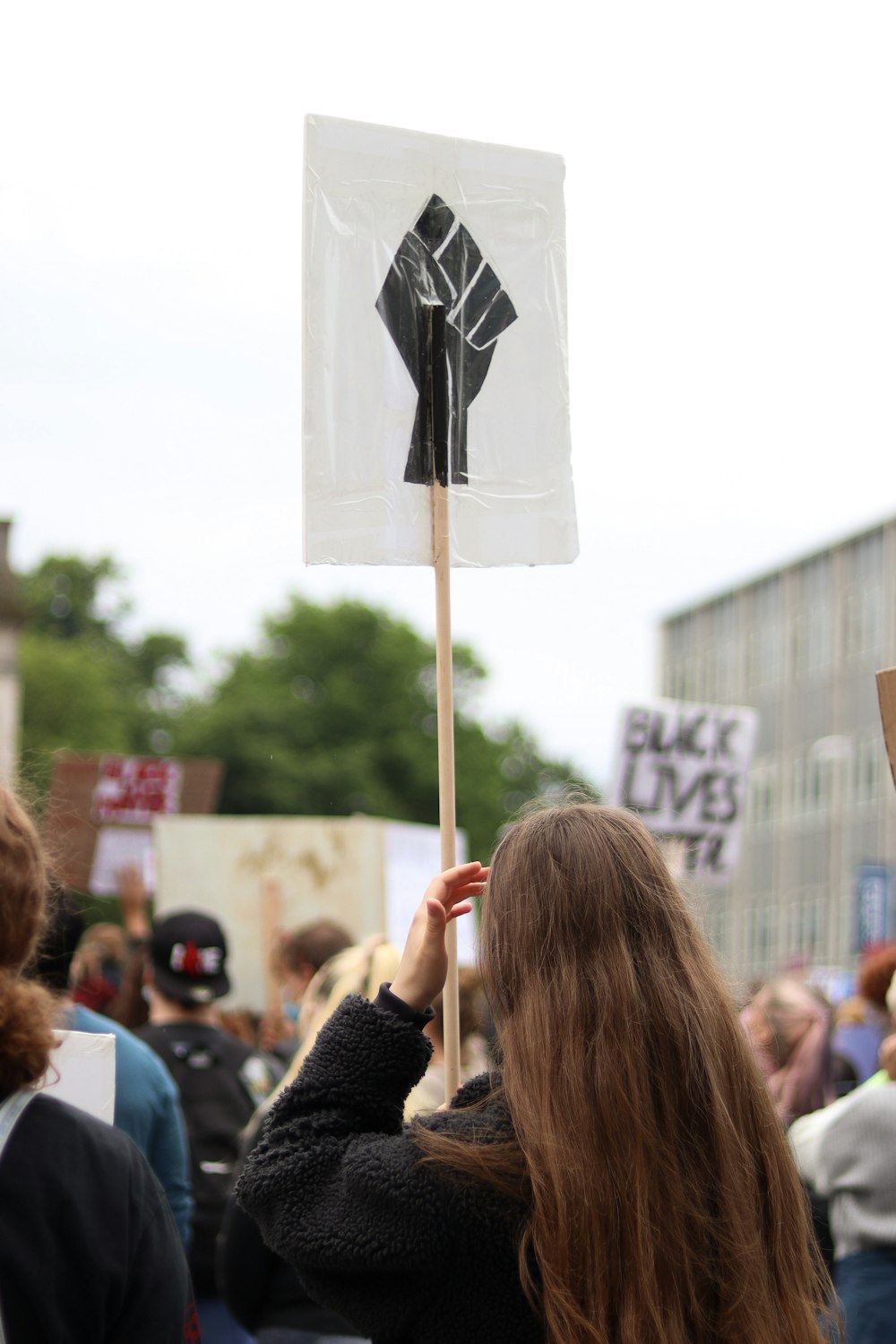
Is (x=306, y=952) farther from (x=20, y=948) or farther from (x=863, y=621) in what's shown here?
(x=863, y=621)

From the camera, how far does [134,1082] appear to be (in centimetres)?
438

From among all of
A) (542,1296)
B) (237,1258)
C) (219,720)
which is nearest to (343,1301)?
(542,1296)

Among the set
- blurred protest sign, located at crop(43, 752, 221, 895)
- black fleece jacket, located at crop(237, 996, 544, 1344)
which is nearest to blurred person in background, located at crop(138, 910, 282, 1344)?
black fleece jacket, located at crop(237, 996, 544, 1344)

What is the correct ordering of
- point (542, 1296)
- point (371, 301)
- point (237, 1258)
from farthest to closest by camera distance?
→ point (237, 1258), point (371, 301), point (542, 1296)

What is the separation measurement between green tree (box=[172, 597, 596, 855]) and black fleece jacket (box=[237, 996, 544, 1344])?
45729 millimetres

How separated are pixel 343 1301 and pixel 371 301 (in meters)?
1.65

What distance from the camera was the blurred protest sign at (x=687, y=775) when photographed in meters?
9.05

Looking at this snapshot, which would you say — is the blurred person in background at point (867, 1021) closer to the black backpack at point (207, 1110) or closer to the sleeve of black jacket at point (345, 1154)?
the black backpack at point (207, 1110)

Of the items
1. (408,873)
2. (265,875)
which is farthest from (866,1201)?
(265,875)

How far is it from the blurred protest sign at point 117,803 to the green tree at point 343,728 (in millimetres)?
34012

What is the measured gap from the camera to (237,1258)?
430 cm

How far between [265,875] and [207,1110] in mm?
4526

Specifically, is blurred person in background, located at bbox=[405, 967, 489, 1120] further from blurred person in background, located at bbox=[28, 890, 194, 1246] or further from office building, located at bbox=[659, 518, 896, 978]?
office building, located at bbox=[659, 518, 896, 978]

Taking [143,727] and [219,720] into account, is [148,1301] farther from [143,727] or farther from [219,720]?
[143,727]
